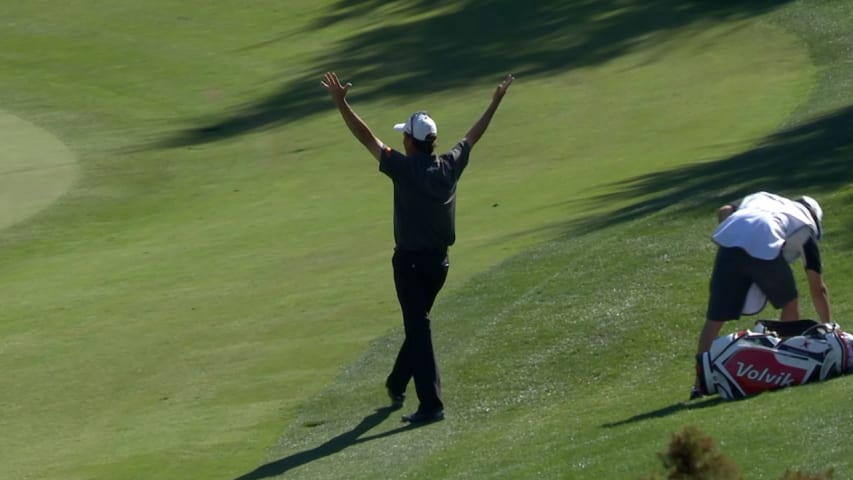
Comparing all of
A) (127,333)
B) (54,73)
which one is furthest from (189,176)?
(127,333)

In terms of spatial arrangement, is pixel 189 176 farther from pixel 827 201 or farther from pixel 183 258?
pixel 827 201

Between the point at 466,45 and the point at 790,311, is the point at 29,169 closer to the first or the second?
the point at 466,45

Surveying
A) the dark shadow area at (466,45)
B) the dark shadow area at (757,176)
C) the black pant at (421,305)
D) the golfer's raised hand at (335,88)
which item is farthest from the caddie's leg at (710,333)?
the dark shadow area at (466,45)

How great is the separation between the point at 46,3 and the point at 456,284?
2421 cm

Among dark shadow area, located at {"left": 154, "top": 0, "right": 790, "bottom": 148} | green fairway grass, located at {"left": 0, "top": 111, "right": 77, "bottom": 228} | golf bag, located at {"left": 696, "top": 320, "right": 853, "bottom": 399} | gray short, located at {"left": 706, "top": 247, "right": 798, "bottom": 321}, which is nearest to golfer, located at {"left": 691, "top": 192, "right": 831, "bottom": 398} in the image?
gray short, located at {"left": 706, "top": 247, "right": 798, "bottom": 321}

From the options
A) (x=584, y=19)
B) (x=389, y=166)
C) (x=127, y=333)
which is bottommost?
(x=584, y=19)

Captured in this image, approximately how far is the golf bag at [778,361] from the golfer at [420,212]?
1.80 m

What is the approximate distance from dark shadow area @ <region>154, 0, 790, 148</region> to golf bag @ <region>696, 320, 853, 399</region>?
17896 mm

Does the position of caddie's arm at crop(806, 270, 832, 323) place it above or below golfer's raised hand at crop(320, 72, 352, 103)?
below

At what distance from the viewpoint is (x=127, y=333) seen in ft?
46.5

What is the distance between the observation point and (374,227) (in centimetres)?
1845

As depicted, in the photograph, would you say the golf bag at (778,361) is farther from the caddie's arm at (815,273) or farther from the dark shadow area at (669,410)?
the caddie's arm at (815,273)

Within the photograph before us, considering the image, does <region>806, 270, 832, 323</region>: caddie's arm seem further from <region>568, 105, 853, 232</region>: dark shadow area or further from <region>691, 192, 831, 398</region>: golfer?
<region>568, 105, 853, 232</region>: dark shadow area

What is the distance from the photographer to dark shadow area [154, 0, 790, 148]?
93.1ft
